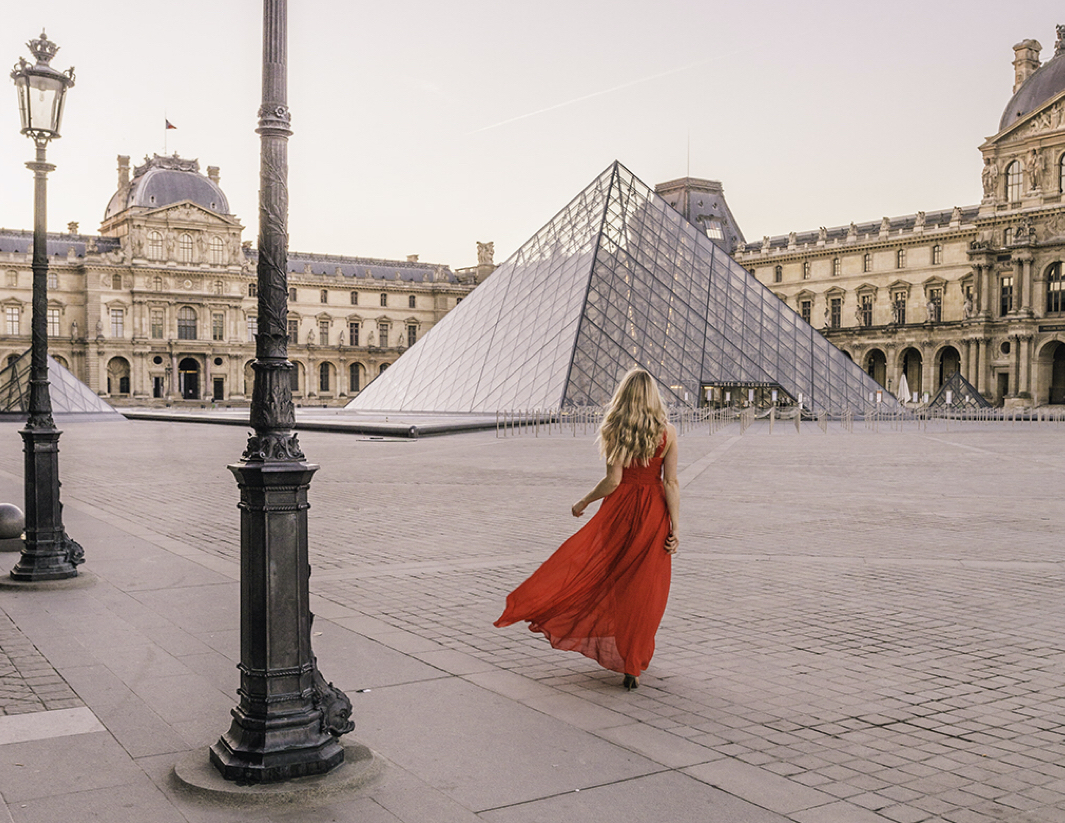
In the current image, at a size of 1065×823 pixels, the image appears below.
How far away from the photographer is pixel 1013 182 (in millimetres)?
59562

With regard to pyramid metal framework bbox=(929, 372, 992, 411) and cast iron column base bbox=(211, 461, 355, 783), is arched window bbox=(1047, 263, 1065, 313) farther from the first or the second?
cast iron column base bbox=(211, 461, 355, 783)

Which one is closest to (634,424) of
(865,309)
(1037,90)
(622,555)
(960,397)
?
(622,555)

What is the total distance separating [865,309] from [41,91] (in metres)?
70.3

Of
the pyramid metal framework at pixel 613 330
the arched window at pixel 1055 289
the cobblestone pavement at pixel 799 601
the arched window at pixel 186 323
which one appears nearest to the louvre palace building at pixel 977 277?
the arched window at pixel 1055 289

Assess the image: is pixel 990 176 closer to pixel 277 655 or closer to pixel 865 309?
pixel 865 309

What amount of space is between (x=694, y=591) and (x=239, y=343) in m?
79.2

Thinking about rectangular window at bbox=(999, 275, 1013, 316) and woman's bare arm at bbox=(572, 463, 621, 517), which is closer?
woman's bare arm at bbox=(572, 463, 621, 517)

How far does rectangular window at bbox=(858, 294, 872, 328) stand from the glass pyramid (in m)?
50.5

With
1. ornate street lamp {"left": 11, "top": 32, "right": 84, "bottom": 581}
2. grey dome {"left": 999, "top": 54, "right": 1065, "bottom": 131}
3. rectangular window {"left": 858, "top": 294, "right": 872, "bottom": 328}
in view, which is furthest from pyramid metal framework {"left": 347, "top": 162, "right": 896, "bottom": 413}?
rectangular window {"left": 858, "top": 294, "right": 872, "bottom": 328}

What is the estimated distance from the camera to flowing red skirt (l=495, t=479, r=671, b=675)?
4.66 meters

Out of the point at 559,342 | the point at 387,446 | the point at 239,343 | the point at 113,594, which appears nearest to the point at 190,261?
the point at 239,343

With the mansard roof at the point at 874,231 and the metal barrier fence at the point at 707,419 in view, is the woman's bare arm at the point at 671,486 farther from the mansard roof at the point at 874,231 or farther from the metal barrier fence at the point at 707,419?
the mansard roof at the point at 874,231

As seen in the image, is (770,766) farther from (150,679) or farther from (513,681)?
(150,679)

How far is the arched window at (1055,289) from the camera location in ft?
189
